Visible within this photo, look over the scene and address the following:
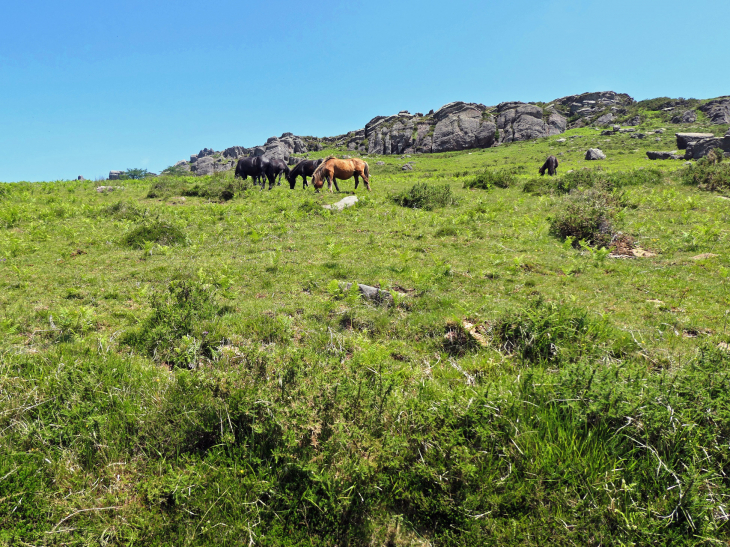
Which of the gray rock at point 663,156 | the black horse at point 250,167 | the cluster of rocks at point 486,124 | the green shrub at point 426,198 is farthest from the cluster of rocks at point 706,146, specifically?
the cluster of rocks at point 486,124

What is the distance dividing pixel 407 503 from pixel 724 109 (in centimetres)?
12796

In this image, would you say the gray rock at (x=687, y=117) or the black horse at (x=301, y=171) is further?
the gray rock at (x=687, y=117)

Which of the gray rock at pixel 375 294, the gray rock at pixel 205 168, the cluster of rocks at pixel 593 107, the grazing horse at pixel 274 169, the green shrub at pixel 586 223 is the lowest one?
the gray rock at pixel 375 294

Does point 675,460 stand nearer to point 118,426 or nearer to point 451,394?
point 451,394

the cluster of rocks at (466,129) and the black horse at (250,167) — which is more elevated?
the cluster of rocks at (466,129)

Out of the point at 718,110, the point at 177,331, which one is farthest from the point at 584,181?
the point at 718,110

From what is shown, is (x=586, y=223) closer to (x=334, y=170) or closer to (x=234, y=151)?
(x=334, y=170)

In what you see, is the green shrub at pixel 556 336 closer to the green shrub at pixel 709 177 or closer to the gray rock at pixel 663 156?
the green shrub at pixel 709 177

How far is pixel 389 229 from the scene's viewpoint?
13.5 metres

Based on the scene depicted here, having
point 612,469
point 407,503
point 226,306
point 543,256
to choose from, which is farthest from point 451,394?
point 543,256

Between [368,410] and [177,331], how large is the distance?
3.64 metres

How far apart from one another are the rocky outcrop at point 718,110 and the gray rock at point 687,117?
→ 4.02 m

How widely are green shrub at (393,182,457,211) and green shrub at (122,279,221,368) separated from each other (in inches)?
504

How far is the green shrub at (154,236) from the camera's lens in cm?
1173
